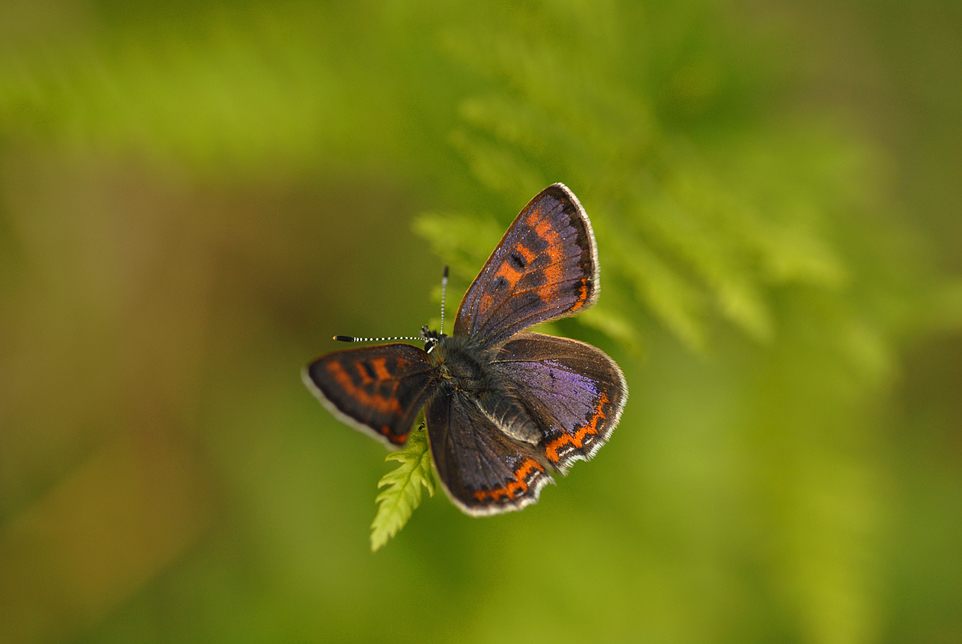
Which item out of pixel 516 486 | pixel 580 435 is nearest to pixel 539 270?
pixel 580 435

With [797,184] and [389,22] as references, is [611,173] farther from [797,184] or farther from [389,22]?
[389,22]

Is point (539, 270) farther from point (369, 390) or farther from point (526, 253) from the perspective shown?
point (369, 390)

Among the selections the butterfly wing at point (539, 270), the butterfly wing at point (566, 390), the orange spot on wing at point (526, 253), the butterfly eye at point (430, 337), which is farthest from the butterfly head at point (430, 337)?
the orange spot on wing at point (526, 253)

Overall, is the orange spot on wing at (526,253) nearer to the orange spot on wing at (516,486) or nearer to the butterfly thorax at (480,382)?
the butterfly thorax at (480,382)

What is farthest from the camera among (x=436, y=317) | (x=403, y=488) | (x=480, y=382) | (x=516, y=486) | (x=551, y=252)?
(x=436, y=317)

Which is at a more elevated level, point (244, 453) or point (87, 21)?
point (87, 21)

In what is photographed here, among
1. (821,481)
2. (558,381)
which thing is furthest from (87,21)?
(821,481)
